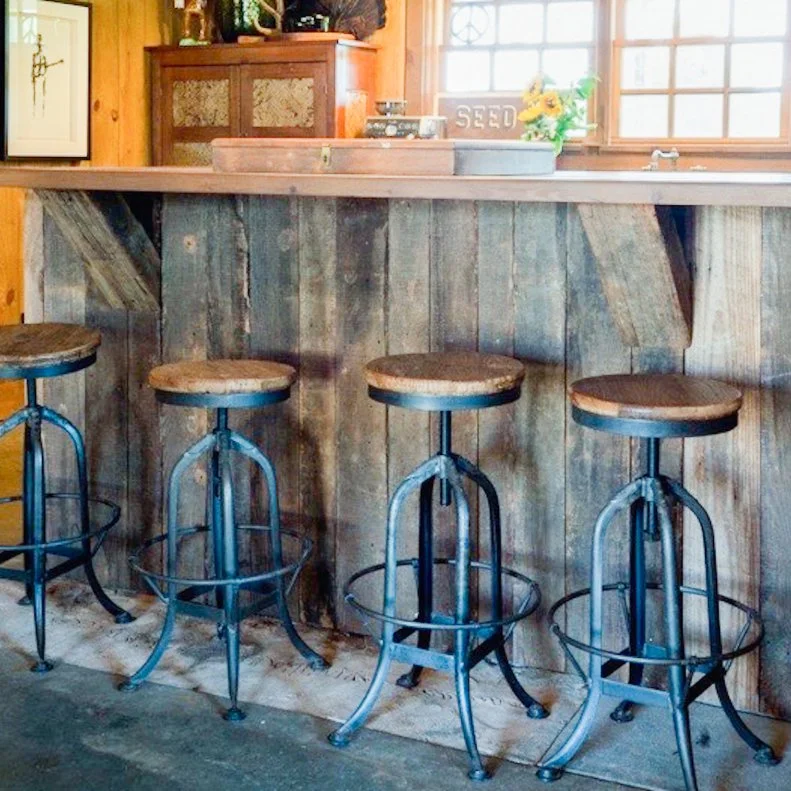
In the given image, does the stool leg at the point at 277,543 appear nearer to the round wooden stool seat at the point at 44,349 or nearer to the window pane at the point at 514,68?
the round wooden stool seat at the point at 44,349

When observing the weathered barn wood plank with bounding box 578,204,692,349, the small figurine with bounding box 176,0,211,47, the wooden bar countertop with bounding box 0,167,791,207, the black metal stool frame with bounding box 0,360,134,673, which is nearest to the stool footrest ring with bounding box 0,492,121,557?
the black metal stool frame with bounding box 0,360,134,673

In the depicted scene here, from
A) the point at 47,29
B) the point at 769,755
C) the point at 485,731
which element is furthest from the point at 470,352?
the point at 47,29

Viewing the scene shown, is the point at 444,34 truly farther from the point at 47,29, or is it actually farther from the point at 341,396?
the point at 341,396

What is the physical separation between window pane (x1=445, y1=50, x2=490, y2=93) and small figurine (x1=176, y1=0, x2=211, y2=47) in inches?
50.3

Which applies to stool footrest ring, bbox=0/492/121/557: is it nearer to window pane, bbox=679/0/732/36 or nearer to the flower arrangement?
the flower arrangement

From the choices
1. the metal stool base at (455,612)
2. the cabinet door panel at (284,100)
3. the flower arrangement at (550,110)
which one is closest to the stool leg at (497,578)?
the metal stool base at (455,612)

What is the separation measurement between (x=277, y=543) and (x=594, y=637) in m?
0.85

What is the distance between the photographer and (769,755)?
2643 mm

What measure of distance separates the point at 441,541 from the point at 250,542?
560 millimetres

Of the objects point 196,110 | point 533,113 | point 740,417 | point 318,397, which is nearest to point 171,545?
point 318,397

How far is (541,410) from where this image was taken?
3014mm

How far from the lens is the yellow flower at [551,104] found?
5297 millimetres

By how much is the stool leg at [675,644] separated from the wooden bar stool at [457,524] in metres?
0.33

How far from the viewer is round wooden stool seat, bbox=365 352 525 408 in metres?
2.58
